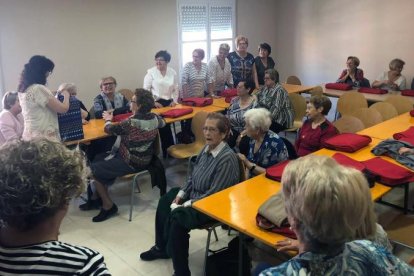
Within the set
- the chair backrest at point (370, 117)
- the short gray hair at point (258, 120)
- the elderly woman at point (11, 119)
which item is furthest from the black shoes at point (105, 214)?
the chair backrest at point (370, 117)

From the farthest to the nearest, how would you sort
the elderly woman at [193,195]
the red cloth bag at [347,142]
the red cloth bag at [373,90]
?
the red cloth bag at [373,90] < the red cloth bag at [347,142] < the elderly woman at [193,195]

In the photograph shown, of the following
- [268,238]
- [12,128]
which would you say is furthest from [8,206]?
[12,128]

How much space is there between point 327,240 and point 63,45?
5.08 metres

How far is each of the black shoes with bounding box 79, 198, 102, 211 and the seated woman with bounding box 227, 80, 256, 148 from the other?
1.47 meters

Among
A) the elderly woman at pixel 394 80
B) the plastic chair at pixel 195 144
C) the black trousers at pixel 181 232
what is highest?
the elderly woman at pixel 394 80

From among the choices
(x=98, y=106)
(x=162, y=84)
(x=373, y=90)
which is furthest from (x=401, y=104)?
(x=98, y=106)

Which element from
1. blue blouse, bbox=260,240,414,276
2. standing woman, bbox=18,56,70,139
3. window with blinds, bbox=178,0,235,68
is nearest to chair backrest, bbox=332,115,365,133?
standing woman, bbox=18,56,70,139

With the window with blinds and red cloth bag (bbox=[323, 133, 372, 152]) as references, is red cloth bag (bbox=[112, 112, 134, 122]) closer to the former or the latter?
red cloth bag (bbox=[323, 133, 372, 152])

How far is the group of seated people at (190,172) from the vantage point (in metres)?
1.06

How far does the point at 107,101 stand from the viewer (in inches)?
176

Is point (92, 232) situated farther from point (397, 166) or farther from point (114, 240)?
point (397, 166)

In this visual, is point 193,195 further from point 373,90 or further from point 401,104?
point 373,90

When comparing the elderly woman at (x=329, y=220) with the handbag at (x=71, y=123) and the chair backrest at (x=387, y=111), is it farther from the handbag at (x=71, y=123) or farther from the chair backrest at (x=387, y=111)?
the chair backrest at (x=387, y=111)

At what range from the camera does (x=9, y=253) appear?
1052 millimetres
